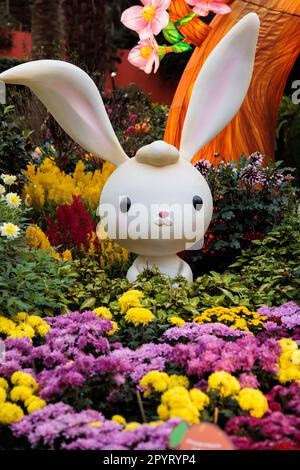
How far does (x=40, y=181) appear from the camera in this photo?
15.2 feet

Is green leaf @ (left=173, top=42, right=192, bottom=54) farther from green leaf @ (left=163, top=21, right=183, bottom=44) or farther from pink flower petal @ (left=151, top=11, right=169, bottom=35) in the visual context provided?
pink flower petal @ (left=151, top=11, right=169, bottom=35)

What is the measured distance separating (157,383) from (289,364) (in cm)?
49

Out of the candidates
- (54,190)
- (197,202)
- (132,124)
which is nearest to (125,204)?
(197,202)

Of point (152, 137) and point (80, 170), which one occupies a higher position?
point (152, 137)

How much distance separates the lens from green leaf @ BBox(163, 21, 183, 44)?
4.82 meters

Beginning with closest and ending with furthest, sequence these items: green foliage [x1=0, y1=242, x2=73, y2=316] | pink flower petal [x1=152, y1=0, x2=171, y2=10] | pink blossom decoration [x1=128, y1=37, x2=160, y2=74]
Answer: green foliage [x1=0, y1=242, x2=73, y2=316] < pink flower petal [x1=152, y1=0, x2=171, y2=10] < pink blossom decoration [x1=128, y1=37, x2=160, y2=74]

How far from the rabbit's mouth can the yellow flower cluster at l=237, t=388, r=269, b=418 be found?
144 centimetres

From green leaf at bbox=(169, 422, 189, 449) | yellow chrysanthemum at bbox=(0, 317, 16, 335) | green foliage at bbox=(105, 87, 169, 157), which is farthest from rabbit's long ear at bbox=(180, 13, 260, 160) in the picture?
green foliage at bbox=(105, 87, 169, 157)

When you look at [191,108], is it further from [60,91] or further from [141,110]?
[141,110]

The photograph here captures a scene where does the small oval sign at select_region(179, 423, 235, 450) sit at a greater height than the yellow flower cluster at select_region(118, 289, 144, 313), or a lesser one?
lesser

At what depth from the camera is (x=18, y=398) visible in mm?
2029

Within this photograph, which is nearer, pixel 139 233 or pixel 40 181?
pixel 139 233

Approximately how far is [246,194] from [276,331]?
1603 mm
